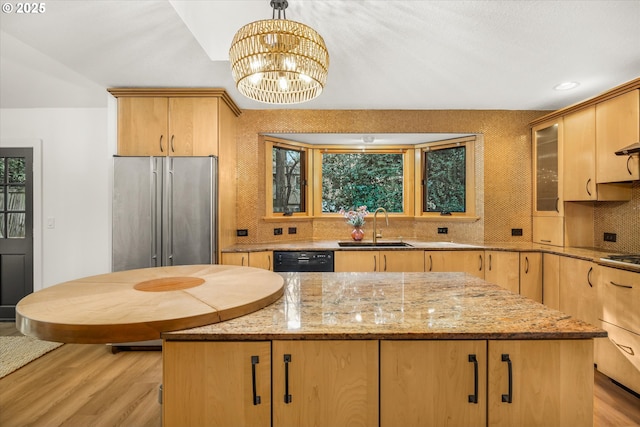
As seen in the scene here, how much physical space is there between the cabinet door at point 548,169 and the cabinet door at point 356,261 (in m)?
1.93

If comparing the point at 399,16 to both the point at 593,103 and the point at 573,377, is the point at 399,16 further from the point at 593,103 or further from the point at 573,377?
the point at 593,103

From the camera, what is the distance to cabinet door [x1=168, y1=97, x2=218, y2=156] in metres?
3.16

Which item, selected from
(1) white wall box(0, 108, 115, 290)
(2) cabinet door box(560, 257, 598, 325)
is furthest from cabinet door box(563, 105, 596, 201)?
(1) white wall box(0, 108, 115, 290)

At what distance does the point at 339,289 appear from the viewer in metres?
1.70

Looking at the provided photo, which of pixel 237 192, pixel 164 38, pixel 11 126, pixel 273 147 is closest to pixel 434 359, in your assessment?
pixel 164 38

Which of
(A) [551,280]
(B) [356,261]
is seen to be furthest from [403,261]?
(A) [551,280]

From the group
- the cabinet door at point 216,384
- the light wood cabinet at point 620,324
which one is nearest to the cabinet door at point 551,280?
the light wood cabinet at point 620,324

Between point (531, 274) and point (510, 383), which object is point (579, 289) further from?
point (510, 383)

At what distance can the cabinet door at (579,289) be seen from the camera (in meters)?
2.67

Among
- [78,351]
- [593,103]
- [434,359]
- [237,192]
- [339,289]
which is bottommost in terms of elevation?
[78,351]

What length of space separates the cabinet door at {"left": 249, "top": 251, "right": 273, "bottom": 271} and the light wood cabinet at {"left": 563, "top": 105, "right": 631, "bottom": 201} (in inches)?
122

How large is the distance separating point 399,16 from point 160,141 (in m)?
2.43

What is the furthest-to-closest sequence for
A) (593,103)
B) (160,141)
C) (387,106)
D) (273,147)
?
(273,147)
(387,106)
(160,141)
(593,103)

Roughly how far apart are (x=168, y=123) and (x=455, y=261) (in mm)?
3236
